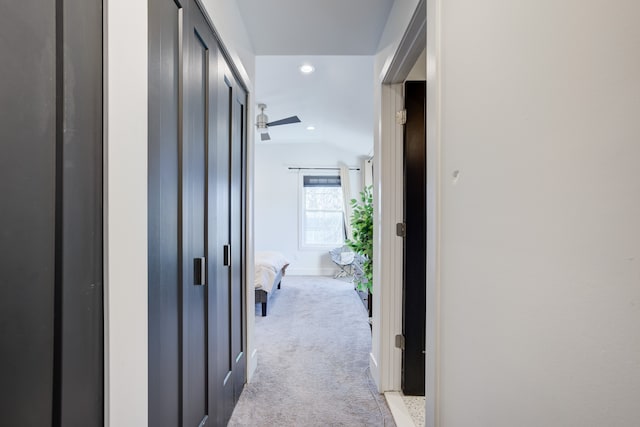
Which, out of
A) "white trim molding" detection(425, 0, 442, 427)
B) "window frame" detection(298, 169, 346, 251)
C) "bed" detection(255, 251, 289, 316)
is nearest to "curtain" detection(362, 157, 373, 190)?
"window frame" detection(298, 169, 346, 251)

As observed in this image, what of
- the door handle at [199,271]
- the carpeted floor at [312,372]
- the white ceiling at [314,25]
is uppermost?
the white ceiling at [314,25]

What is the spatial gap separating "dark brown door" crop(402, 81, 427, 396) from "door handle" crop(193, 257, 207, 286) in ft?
4.05

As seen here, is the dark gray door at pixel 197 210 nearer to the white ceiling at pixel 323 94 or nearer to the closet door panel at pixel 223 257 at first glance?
the closet door panel at pixel 223 257

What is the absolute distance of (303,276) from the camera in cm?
610

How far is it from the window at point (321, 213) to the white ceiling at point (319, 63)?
34.4 inches

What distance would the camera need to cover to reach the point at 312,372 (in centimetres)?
230

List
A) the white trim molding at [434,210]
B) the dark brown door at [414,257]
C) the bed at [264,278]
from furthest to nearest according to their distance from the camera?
the bed at [264,278], the dark brown door at [414,257], the white trim molding at [434,210]

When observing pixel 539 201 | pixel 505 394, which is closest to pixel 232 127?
pixel 539 201

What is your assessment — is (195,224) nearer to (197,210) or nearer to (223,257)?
(197,210)

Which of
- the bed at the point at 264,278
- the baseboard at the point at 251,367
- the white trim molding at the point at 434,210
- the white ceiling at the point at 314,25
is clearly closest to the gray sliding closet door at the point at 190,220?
the baseboard at the point at 251,367

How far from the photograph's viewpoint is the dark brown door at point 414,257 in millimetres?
1931

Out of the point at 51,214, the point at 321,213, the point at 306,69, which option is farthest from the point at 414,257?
the point at 321,213

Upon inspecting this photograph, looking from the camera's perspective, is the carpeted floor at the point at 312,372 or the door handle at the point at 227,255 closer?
the door handle at the point at 227,255

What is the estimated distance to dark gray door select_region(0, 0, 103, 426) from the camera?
0.48 meters
